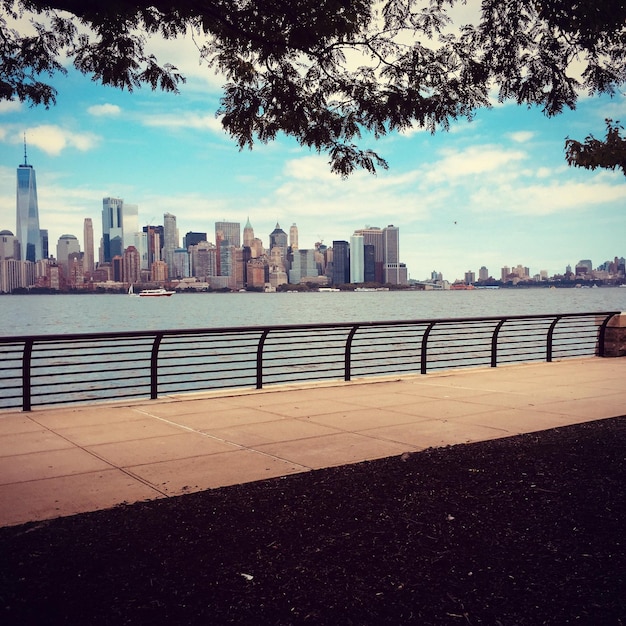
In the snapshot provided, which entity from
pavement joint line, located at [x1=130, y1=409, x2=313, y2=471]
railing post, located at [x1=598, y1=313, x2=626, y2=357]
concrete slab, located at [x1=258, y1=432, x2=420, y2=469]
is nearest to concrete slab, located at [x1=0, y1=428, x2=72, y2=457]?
pavement joint line, located at [x1=130, y1=409, x2=313, y2=471]

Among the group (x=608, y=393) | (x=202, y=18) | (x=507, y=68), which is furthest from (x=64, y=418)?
(x=608, y=393)

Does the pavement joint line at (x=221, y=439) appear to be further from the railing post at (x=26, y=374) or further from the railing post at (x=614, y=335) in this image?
the railing post at (x=614, y=335)

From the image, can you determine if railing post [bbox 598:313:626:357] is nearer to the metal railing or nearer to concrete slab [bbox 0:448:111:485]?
the metal railing

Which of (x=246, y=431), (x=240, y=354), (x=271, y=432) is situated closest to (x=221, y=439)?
(x=246, y=431)

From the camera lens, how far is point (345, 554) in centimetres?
497

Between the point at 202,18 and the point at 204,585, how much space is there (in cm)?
693

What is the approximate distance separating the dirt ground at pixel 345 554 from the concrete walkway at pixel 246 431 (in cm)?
72

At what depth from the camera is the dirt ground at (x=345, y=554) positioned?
4.14 meters

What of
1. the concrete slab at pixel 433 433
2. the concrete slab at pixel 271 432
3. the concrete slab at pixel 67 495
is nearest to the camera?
the concrete slab at pixel 67 495

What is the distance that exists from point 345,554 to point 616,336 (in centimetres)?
1679

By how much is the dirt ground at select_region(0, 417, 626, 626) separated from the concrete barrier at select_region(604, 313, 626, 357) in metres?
13.5

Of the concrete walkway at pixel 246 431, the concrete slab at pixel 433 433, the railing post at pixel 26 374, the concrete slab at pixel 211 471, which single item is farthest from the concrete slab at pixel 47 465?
the concrete slab at pixel 433 433

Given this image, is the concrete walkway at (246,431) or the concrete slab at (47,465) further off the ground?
the concrete slab at (47,465)

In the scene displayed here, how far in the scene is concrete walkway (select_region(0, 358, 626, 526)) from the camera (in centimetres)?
696
